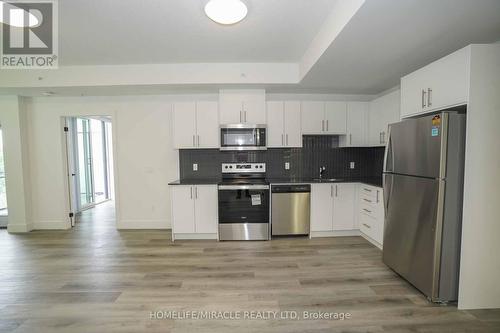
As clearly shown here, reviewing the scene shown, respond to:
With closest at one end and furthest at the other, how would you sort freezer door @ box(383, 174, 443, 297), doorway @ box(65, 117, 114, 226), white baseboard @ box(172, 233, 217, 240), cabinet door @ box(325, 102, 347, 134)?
freezer door @ box(383, 174, 443, 297) → white baseboard @ box(172, 233, 217, 240) → cabinet door @ box(325, 102, 347, 134) → doorway @ box(65, 117, 114, 226)

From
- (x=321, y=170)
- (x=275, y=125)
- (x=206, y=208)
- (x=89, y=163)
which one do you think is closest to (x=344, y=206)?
(x=321, y=170)

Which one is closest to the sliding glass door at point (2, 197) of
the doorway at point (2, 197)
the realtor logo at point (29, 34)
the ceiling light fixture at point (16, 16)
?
the doorway at point (2, 197)

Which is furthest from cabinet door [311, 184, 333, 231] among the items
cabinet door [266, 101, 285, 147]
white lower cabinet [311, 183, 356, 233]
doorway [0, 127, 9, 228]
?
doorway [0, 127, 9, 228]

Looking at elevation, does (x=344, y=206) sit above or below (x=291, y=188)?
below

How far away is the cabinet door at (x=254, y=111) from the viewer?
3.77 m

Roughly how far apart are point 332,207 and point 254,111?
2.07 meters

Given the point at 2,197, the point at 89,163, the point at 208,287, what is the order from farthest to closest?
the point at 89,163 → the point at 2,197 → the point at 208,287

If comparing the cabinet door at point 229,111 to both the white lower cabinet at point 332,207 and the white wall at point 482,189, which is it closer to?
the white lower cabinet at point 332,207

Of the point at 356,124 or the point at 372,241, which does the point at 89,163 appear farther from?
the point at 372,241

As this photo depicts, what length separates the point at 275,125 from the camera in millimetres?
3836

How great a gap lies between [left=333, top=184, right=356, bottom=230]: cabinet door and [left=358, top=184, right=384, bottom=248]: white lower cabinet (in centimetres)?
13

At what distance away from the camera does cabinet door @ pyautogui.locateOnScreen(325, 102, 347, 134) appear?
3867 millimetres

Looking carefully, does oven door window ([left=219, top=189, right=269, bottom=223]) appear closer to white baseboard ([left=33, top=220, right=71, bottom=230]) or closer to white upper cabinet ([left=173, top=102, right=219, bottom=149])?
white upper cabinet ([left=173, top=102, right=219, bottom=149])

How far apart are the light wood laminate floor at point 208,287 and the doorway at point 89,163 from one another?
197 centimetres
